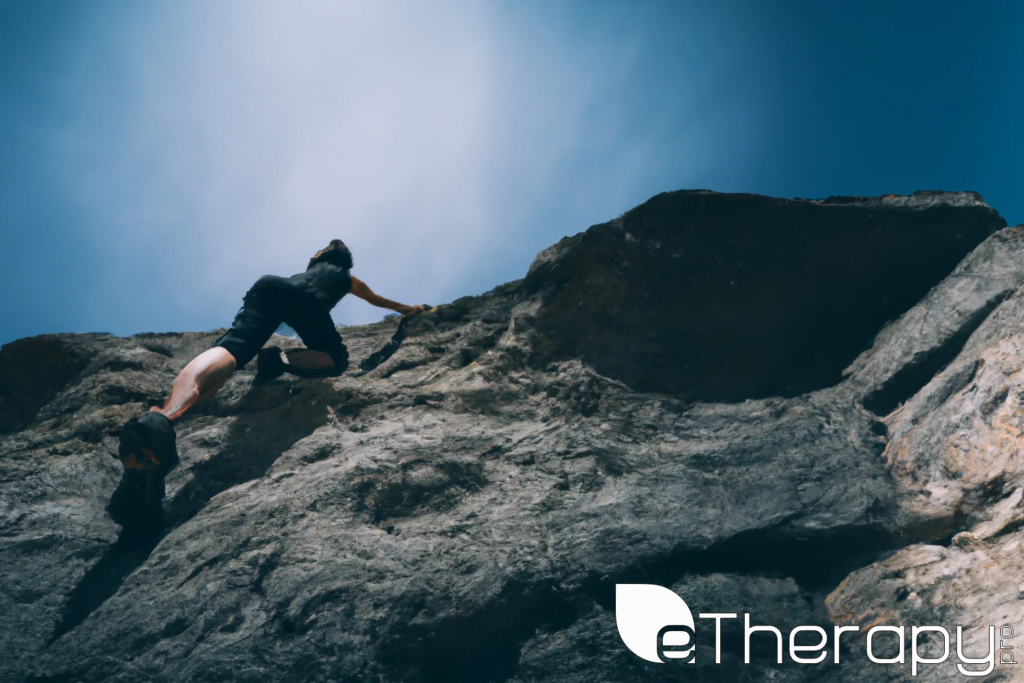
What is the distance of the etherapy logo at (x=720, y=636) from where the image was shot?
2863 mm

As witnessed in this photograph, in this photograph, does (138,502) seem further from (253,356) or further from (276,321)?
(276,321)

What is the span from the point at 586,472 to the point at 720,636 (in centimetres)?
113

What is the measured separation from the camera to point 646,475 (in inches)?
150

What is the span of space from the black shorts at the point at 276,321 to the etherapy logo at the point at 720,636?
9.66ft

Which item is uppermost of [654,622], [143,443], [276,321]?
[276,321]

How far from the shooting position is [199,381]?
4312mm

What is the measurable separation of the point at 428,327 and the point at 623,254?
1757 mm

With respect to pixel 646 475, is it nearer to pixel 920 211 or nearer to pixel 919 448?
pixel 919 448

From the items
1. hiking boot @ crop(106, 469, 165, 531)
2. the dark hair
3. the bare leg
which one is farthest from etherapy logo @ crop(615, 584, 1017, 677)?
the dark hair

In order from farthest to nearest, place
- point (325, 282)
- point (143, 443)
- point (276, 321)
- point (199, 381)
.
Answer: point (325, 282) → point (276, 321) → point (199, 381) → point (143, 443)

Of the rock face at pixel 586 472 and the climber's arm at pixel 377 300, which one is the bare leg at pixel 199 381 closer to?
the rock face at pixel 586 472

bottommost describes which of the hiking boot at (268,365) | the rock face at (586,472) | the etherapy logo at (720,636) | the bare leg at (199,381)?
the etherapy logo at (720,636)

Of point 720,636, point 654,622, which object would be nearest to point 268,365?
point 654,622

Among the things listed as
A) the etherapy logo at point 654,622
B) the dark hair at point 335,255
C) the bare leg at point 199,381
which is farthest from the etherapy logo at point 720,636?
the dark hair at point 335,255
